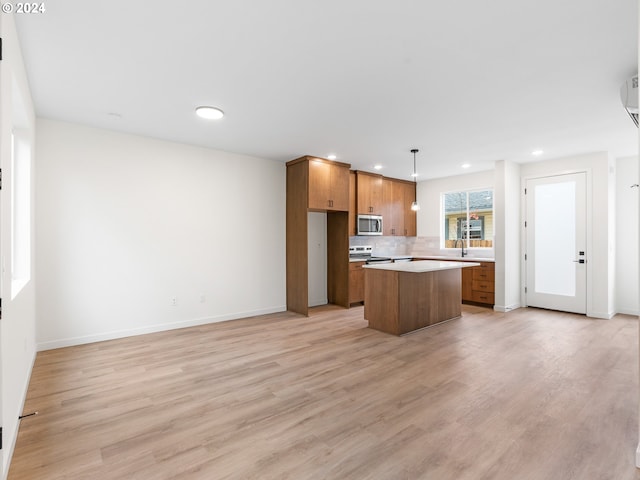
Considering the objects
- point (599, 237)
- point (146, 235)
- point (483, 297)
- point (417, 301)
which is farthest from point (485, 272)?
point (146, 235)

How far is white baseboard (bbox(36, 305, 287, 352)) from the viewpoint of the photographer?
380cm

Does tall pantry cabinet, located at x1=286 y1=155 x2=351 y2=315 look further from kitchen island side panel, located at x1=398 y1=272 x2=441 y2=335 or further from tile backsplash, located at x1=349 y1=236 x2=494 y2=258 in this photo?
kitchen island side panel, located at x1=398 y1=272 x2=441 y2=335

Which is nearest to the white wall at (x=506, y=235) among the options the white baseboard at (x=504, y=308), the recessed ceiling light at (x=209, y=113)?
the white baseboard at (x=504, y=308)

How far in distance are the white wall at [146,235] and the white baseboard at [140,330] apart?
13 mm

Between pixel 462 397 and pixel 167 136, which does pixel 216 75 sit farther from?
pixel 462 397

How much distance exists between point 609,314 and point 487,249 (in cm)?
211

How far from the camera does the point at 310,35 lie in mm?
2209

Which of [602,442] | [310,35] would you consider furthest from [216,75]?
[602,442]

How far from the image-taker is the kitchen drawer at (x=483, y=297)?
19.7ft

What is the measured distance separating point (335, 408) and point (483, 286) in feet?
15.3

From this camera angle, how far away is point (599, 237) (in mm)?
5176

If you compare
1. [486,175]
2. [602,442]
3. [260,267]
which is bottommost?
[602,442]

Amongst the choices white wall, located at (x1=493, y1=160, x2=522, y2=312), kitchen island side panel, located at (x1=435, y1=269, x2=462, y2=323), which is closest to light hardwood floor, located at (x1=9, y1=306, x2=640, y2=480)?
kitchen island side panel, located at (x1=435, y1=269, x2=462, y2=323)

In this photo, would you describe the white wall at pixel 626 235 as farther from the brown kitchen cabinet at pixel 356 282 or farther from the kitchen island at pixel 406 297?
the brown kitchen cabinet at pixel 356 282
